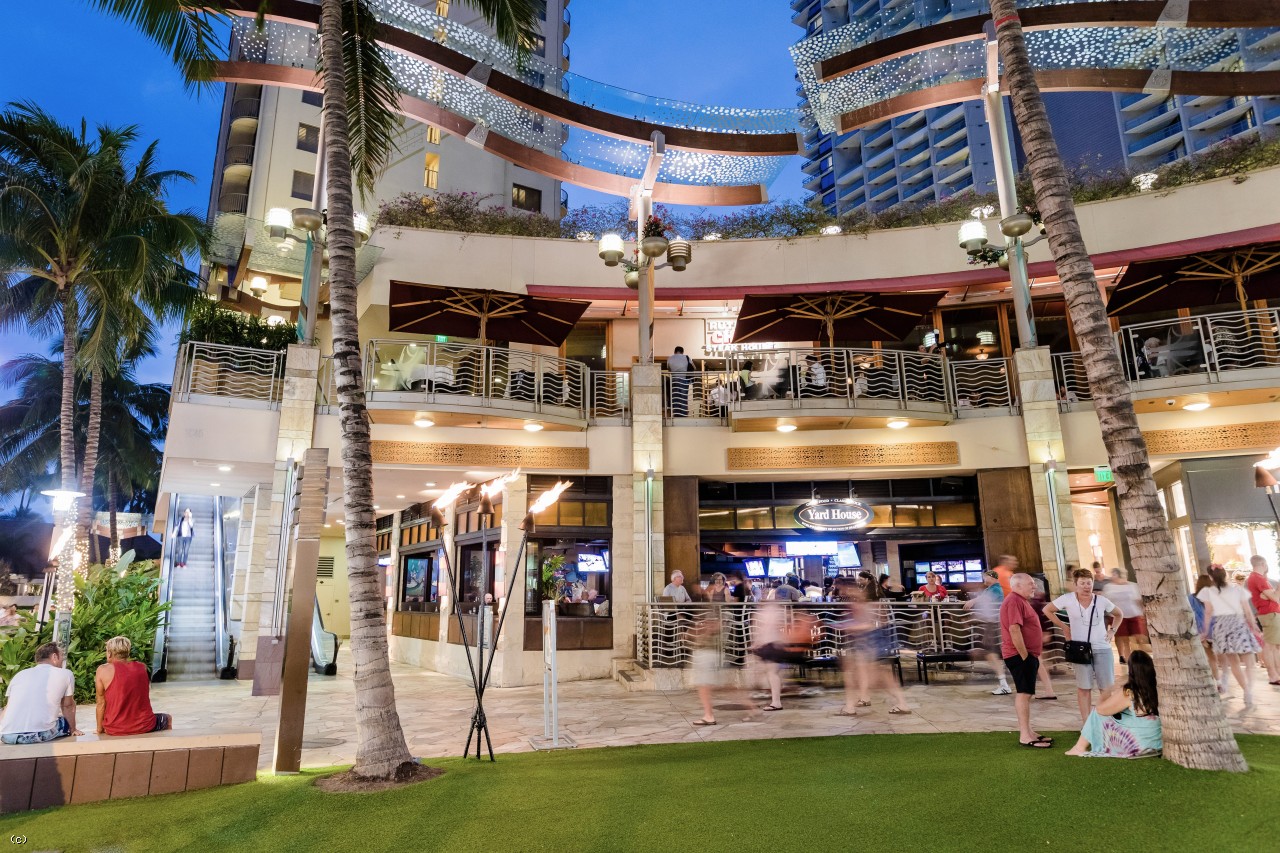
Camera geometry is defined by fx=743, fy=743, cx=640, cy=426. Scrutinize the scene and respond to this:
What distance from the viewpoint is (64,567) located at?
1134 centimetres

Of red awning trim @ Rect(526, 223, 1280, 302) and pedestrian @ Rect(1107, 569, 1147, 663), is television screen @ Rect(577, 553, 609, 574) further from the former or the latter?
pedestrian @ Rect(1107, 569, 1147, 663)

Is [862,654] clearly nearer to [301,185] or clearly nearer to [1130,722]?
[1130,722]

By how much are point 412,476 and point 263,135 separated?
68.8 ft

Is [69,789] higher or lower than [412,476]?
lower

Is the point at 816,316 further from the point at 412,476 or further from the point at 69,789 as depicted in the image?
the point at 69,789

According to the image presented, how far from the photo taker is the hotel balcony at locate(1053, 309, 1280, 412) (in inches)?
472

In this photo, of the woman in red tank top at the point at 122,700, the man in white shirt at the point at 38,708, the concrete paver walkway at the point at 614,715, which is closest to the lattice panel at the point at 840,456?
the concrete paver walkway at the point at 614,715

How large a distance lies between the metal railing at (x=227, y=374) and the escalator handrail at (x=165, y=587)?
157 inches

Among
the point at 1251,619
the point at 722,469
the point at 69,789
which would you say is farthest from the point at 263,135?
the point at 1251,619

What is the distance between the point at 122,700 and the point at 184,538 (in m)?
13.9

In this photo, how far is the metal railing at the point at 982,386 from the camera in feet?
45.7

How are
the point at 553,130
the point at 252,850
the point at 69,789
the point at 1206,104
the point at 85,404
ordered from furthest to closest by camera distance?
the point at 1206,104 < the point at 85,404 < the point at 553,130 < the point at 69,789 < the point at 252,850

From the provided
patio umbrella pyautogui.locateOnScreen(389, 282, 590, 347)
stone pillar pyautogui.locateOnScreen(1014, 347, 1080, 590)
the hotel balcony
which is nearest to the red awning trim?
the hotel balcony

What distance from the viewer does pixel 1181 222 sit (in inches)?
588
